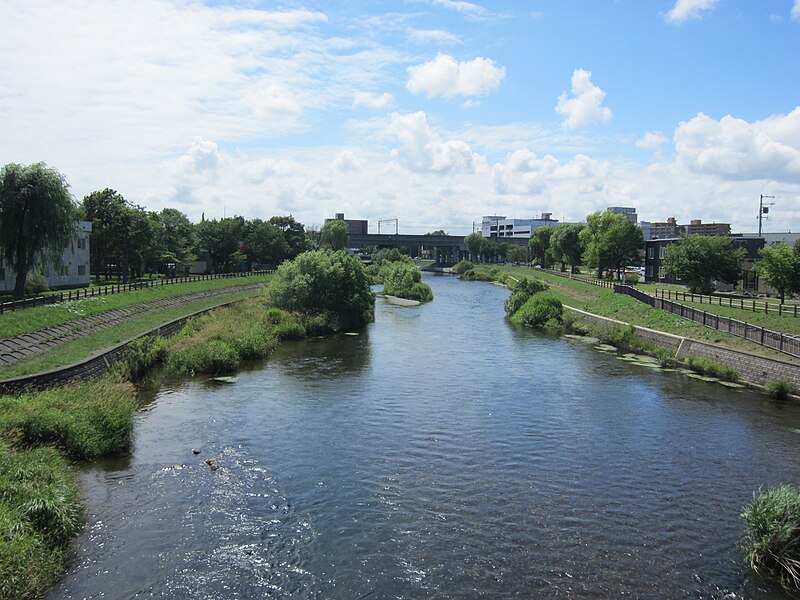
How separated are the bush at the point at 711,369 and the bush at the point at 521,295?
92.1 feet

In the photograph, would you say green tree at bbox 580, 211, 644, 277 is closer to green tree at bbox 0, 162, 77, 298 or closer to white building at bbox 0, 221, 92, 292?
white building at bbox 0, 221, 92, 292

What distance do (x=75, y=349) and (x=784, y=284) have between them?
44.4 metres

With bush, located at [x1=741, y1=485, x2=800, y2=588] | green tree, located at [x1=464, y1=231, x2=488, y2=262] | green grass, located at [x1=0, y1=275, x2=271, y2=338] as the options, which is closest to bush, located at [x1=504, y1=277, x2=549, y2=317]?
green grass, located at [x1=0, y1=275, x2=271, y2=338]

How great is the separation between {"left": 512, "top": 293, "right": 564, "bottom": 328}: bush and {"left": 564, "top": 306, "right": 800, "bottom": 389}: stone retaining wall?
43.2ft

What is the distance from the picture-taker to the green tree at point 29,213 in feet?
143

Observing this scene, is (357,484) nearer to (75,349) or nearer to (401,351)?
(75,349)

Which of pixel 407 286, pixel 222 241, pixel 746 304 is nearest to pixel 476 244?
pixel 222 241

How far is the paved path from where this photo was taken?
2950 cm

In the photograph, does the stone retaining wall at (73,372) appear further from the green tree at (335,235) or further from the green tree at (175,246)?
the green tree at (335,235)

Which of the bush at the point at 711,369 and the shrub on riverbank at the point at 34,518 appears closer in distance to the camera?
the shrub on riverbank at the point at 34,518

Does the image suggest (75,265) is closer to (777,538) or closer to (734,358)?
(734,358)

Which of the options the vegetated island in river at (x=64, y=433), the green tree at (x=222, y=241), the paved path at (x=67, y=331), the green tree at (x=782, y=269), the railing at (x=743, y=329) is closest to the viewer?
the vegetated island in river at (x=64, y=433)

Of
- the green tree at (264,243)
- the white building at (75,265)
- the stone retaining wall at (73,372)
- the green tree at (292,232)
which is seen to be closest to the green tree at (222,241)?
the green tree at (264,243)

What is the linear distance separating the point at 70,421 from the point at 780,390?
31.4 m
